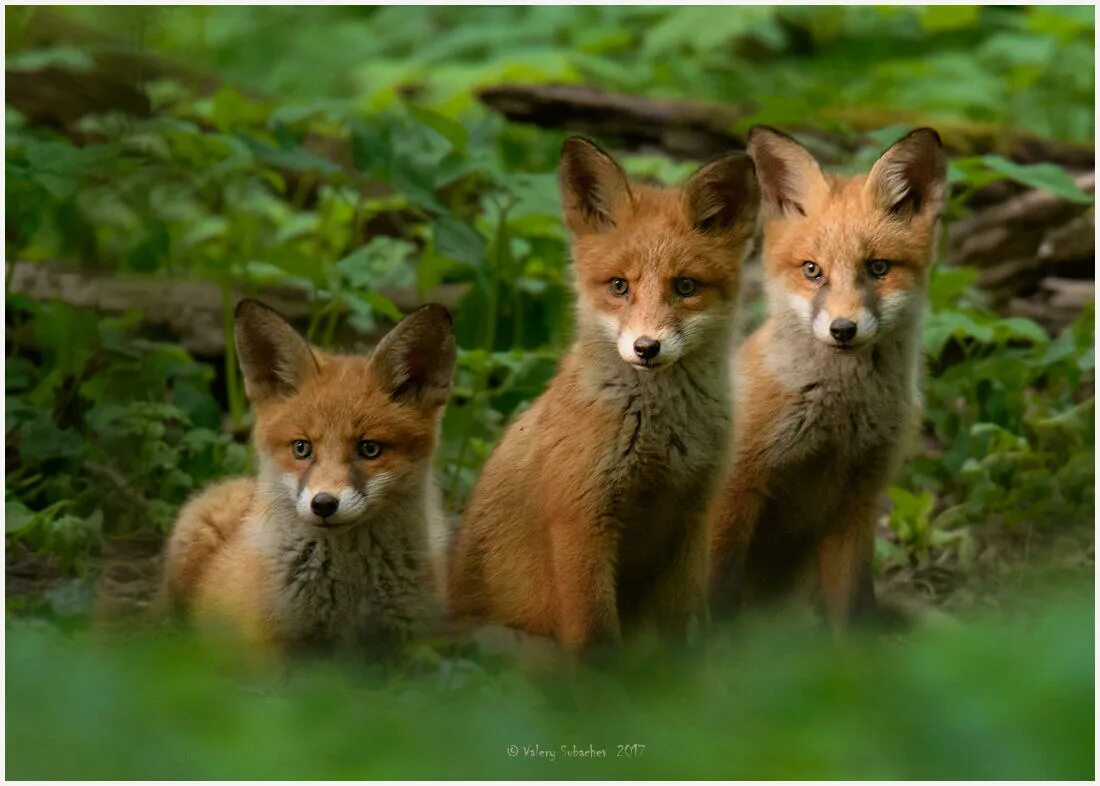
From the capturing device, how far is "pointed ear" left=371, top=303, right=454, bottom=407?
14.1 ft

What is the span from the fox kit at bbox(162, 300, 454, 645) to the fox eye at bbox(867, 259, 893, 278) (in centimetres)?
130

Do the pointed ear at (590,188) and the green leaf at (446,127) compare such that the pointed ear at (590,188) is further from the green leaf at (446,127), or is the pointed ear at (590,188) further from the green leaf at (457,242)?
the green leaf at (446,127)

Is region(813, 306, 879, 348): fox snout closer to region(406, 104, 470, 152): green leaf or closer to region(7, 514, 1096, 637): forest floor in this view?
region(7, 514, 1096, 637): forest floor

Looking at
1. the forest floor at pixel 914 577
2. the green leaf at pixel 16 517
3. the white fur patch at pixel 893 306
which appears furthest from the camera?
the green leaf at pixel 16 517

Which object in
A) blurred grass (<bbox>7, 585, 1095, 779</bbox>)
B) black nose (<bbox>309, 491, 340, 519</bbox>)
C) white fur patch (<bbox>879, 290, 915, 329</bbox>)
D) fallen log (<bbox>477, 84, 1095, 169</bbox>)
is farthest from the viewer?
fallen log (<bbox>477, 84, 1095, 169</bbox>)

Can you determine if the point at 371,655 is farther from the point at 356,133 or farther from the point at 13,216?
the point at 13,216

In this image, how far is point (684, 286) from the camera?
4277mm

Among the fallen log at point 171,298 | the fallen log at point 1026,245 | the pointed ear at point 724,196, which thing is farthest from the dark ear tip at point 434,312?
the fallen log at point 1026,245

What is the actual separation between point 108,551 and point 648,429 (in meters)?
2.35

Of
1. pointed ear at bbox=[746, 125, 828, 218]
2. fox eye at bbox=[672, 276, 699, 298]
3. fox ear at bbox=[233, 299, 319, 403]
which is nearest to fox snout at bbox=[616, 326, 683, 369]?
fox eye at bbox=[672, 276, 699, 298]

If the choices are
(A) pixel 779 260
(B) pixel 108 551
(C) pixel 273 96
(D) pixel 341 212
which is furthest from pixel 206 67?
(A) pixel 779 260

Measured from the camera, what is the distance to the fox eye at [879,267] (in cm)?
458

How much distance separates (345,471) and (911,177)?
6.33 feet

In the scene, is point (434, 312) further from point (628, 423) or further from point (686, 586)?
point (686, 586)
